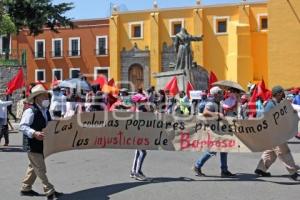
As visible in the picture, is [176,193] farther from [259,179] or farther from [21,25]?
[21,25]

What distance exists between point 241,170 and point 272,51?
34667 millimetres

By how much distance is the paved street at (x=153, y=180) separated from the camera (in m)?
9.11

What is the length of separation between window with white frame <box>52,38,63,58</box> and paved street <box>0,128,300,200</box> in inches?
2124

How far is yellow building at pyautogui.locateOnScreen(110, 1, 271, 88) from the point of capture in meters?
55.9

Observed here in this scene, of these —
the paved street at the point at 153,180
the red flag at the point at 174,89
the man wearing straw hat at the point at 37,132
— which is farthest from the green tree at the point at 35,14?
the man wearing straw hat at the point at 37,132

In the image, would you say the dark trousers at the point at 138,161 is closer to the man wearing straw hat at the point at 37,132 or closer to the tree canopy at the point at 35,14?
the man wearing straw hat at the point at 37,132

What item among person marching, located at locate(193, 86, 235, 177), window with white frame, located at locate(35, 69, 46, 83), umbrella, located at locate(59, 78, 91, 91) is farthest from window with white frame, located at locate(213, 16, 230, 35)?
person marching, located at locate(193, 86, 235, 177)

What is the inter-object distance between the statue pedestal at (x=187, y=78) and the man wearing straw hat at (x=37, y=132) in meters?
22.6

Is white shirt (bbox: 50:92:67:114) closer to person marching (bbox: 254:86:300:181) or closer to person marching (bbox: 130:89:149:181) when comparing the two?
person marching (bbox: 130:89:149:181)

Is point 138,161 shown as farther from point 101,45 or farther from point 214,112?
point 101,45

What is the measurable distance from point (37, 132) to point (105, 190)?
162 cm

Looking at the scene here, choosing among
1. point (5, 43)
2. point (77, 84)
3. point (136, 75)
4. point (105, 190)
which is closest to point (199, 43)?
point (136, 75)

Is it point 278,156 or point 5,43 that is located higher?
point 5,43

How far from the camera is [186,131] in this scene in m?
10.8
